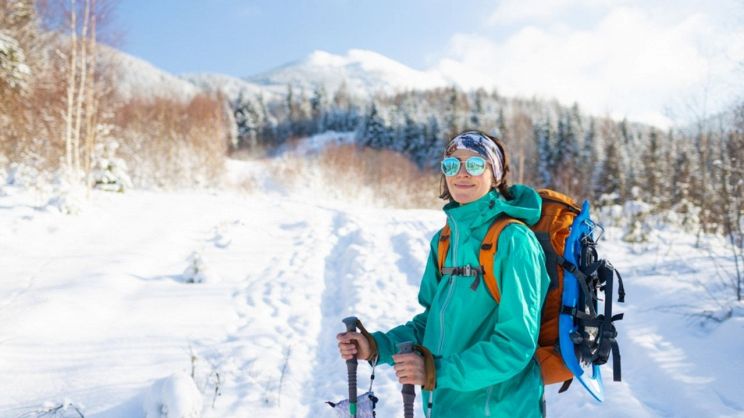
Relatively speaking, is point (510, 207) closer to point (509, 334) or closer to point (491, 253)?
point (491, 253)

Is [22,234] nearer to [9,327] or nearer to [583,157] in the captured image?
[9,327]

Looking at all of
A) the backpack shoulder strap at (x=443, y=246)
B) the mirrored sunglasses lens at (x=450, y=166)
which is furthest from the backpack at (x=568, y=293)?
the mirrored sunglasses lens at (x=450, y=166)

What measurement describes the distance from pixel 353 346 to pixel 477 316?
1.56ft

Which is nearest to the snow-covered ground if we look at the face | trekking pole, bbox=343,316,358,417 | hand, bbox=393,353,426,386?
trekking pole, bbox=343,316,358,417

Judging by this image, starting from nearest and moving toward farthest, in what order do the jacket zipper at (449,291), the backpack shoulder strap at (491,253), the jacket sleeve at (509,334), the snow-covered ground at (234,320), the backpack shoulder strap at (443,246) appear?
1. the jacket sleeve at (509,334)
2. the backpack shoulder strap at (491,253)
3. the jacket zipper at (449,291)
4. the backpack shoulder strap at (443,246)
5. the snow-covered ground at (234,320)

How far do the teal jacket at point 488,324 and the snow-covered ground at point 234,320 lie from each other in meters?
2.28

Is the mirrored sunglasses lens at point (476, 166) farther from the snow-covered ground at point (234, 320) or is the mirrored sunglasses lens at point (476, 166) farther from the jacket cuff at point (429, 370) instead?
the snow-covered ground at point (234, 320)

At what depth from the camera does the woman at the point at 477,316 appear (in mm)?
1281

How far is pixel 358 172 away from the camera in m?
26.5

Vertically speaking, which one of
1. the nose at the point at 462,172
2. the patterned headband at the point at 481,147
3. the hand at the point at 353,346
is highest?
the patterned headband at the point at 481,147

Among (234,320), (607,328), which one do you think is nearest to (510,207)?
(607,328)

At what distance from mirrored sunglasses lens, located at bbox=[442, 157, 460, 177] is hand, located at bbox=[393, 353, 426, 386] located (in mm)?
692

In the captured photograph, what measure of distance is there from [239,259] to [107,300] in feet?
9.20

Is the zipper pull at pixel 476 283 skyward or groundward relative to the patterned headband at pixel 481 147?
groundward
